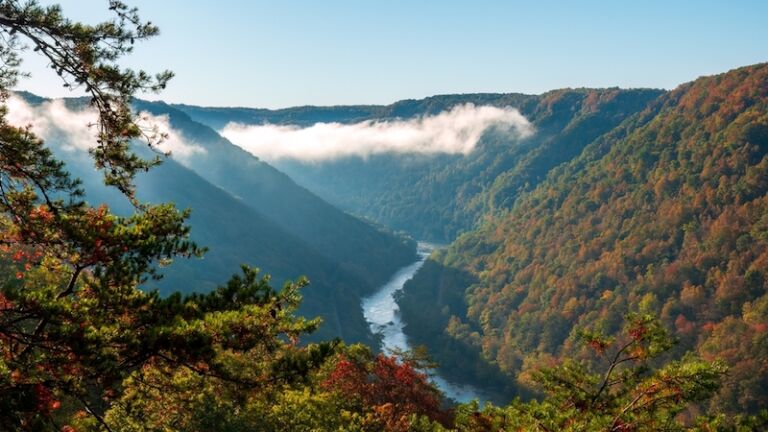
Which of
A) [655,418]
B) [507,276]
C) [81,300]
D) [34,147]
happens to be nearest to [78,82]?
[34,147]

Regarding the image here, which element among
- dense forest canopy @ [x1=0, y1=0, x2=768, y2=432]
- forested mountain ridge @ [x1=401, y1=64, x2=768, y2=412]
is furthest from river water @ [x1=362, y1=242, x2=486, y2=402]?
dense forest canopy @ [x1=0, y1=0, x2=768, y2=432]

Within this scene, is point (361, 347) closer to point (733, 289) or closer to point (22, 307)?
point (22, 307)

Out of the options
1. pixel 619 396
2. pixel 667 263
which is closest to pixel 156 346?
pixel 619 396

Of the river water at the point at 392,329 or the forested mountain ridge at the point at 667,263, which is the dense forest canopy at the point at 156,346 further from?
the forested mountain ridge at the point at 667,263

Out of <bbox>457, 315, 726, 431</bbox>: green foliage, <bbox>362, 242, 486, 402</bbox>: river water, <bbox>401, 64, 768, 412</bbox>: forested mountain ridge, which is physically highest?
<bbox>457, 315, 726, 431</bbox>: green foliage

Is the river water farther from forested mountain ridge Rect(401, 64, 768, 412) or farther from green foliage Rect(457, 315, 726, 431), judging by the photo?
green foliage Rect(457, 315, 726, 431)

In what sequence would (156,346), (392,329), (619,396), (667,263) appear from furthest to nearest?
(392,329)
(667,263)
(619,396)
(156,346)

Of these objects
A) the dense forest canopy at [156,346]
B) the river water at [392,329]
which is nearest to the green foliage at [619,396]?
the dense forest canopy at [156,346]

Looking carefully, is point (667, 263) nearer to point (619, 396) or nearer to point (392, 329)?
point (392, 329)

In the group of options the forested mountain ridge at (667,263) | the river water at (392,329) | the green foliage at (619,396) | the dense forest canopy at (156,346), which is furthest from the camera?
the forested mountain ridge at (667,263)
